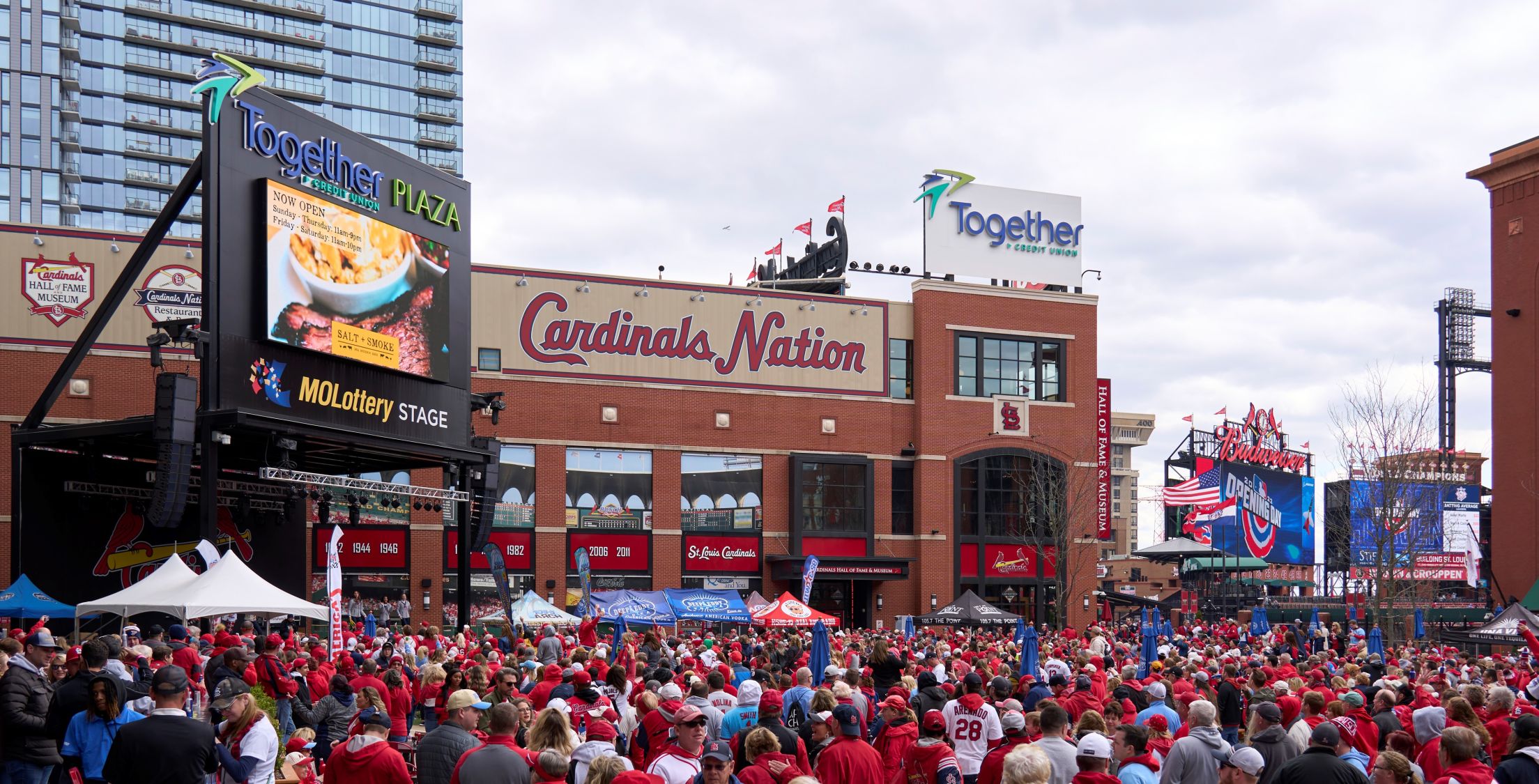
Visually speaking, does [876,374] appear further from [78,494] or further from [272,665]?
[272,665]

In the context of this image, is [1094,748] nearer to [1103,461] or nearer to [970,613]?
[970,613]

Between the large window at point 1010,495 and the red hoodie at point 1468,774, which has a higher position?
the large window at point 1010,495

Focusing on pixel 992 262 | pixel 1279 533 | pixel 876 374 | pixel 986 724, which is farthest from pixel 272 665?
pixel 1279 533

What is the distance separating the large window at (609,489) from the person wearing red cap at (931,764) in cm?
3624

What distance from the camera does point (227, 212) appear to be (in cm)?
2827

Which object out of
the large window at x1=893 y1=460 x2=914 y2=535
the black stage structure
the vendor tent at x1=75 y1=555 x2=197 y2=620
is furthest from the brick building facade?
the vendor tent at x1=75 y1=555 x2=197 y2=620

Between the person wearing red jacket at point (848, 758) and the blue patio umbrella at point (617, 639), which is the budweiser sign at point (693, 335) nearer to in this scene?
the blue patio umbrella at point (617, 639)

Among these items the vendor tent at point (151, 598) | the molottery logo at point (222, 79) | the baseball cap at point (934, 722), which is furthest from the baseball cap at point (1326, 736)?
the molottery logo at point (222, 79)

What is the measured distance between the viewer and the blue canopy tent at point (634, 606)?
33.2 meters

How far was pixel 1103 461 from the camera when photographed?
53.8m

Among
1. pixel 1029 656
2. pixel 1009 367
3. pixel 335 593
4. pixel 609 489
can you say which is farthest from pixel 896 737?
pixel 1009 367

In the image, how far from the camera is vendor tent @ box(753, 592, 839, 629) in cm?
3506

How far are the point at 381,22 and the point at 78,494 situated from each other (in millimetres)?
97891

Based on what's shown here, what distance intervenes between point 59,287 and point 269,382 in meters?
14.9
